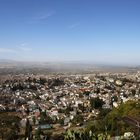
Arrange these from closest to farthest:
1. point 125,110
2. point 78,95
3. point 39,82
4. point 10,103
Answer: point 125,110
point 10,103
point 78,95
point 39,82

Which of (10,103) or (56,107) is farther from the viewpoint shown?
(10,103)

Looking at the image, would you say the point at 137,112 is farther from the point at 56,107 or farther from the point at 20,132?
the point at 56,107

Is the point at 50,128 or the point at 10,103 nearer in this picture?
the point at 50,128

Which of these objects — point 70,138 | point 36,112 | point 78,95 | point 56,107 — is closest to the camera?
point 70,138

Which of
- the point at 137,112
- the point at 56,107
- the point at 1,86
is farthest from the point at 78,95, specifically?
the point at 137,112

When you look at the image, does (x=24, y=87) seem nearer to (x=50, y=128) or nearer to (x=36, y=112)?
(x=36, y=112)

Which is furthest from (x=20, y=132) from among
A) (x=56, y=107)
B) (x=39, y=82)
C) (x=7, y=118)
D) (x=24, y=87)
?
(x=39, y=82)

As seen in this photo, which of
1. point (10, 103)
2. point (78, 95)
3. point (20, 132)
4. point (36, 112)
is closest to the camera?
point (20, 132)

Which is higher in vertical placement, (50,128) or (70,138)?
(70,138)

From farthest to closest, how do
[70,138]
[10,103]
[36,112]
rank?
[10,103]
[36,112]
[70,138]
